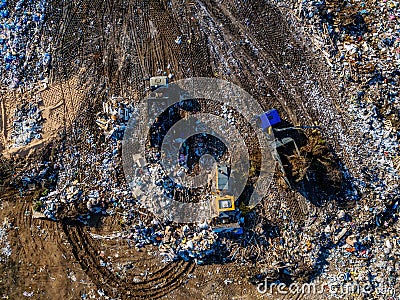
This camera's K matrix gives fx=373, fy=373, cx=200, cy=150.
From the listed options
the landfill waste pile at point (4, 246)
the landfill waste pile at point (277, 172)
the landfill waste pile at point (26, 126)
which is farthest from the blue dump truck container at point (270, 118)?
the landfill waste pile at point (4, 246)

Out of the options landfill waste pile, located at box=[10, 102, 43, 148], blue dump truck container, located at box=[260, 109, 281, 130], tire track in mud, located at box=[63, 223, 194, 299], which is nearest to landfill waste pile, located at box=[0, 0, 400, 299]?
landfill waste pile, located at box=[10, 102, 43, 148]

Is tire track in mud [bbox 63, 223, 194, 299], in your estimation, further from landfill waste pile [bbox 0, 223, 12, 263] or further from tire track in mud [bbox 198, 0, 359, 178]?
tire track in mud [bbox 198, 0, 359, 178]
